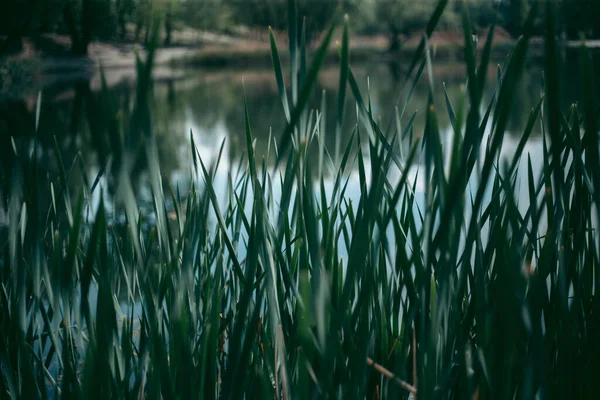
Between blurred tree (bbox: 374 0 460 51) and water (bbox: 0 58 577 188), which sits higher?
blurred tree (bbox: 374 0 460 51)

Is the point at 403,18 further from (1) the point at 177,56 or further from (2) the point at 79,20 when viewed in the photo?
(2) the point at 79,20

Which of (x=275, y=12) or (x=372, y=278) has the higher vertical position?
(x=275, y=12)

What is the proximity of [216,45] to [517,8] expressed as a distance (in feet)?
45.9

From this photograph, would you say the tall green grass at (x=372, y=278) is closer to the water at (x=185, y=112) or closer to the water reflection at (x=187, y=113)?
the water reflection at (x=187, y=113)

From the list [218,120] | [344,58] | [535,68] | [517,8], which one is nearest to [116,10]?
[218,120]

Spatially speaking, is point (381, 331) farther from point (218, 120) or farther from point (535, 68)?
point (535, 68)

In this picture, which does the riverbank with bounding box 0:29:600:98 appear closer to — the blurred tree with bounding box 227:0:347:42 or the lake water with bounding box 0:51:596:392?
the lake water with bounding box 0:51:596:392

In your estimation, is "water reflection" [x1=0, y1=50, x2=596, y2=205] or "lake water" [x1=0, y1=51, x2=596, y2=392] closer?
"lake water" [x1=0, y1=51, x2=596, y2=392]

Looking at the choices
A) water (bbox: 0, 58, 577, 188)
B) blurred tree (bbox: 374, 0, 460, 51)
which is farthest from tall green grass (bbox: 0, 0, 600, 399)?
blurred tree (bbox: 374, 0, 460, 51)

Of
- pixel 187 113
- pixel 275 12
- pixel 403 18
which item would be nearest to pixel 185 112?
pixel 187 113

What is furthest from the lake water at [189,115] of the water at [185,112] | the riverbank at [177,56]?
the riverbank at [177,56]

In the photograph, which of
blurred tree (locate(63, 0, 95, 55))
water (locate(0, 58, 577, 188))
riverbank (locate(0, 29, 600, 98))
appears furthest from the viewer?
riverbank (locate(0, 29, 600, 98))

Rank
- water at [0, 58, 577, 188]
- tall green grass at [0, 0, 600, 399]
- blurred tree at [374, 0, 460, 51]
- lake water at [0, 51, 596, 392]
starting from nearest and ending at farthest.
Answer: tall green grass at [0, 0, 600, 399]
lake water at [0, 51, 596, 392]
water at [0, 58, 577, 188]
blurred tree at [374, 0, 460, 51]

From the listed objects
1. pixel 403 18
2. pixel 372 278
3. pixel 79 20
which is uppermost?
pixel 403 18
